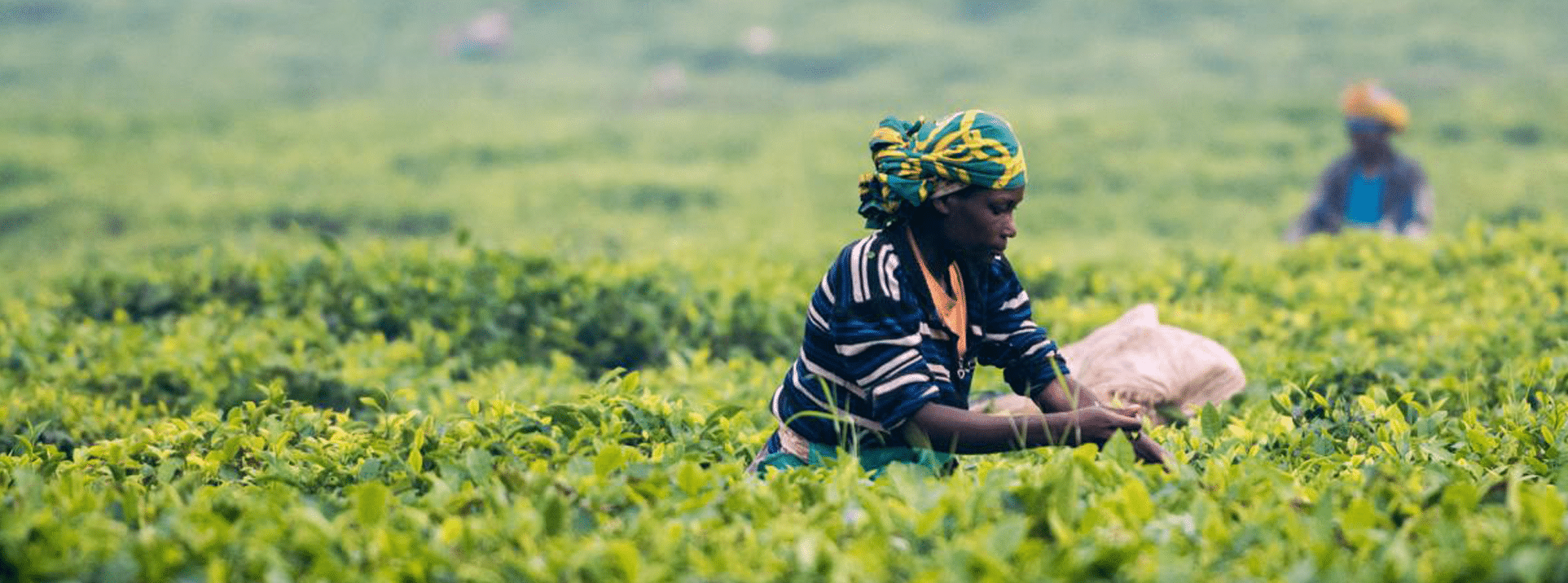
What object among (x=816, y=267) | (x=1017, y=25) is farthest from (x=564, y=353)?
(x=1017, y=25)

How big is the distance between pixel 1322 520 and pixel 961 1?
27863 mm

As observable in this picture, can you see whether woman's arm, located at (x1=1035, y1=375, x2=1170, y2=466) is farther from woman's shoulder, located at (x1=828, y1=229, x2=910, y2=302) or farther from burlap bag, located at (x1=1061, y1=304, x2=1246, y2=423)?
burlap bag, located at (x1=1061, y1=304, x2=1246, y2=423)

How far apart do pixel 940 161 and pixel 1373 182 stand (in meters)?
7.81

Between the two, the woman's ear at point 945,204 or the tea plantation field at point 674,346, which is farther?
the woman's ear at point 945,204

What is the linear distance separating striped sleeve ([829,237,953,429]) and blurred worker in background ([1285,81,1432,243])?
7426 millimetres

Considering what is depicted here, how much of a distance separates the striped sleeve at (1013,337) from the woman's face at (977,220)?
24 centimetres

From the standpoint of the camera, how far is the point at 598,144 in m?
19.2

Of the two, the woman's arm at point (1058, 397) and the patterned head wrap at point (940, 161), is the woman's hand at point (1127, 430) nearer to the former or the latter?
the woman's arm at point (1058, 397)

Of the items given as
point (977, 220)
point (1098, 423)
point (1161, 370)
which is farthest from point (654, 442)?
point (1161, 370)

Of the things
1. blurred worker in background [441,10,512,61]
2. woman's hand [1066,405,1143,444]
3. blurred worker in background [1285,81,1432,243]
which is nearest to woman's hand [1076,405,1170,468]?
woman's hand [1066,405,1143,444]

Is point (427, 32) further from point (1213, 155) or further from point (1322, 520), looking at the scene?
point (1322, 520)

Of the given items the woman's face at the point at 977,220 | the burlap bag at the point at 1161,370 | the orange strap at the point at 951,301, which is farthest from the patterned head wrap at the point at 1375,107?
the woman's face at the point at 977,220

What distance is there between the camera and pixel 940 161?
12.1 feet

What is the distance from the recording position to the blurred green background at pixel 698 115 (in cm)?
1461
